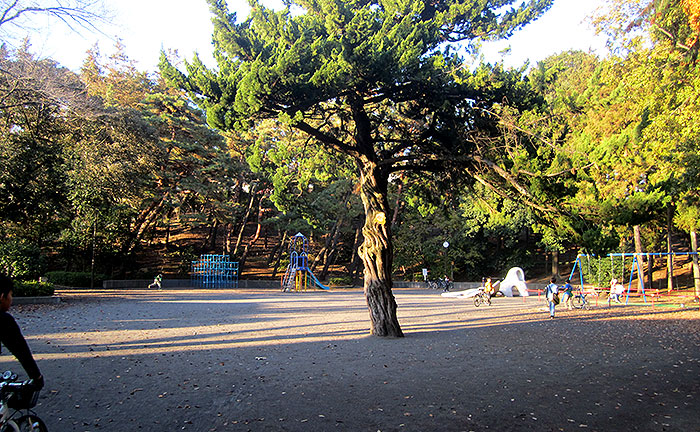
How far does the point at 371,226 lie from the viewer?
35.8 ft

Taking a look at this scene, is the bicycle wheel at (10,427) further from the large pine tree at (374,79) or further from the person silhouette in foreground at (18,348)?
the large pine tree at (374,79)

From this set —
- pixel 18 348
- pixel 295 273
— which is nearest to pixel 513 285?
pixel 295 273

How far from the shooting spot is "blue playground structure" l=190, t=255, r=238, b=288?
1216 inches

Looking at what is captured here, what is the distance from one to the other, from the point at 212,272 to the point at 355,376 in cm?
2615

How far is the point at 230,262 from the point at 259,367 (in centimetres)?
2506

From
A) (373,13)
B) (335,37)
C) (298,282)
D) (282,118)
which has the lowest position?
(298,282)

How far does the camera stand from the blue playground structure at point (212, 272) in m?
30.9

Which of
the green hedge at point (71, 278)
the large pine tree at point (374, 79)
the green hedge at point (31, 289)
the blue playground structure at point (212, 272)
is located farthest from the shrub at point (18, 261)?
the large pine tree at point (374, 79)

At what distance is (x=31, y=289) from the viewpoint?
1700 cm

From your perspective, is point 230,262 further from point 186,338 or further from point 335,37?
point 335,37

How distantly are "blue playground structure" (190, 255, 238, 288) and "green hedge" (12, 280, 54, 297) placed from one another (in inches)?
518

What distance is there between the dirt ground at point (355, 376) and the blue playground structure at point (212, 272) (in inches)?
692

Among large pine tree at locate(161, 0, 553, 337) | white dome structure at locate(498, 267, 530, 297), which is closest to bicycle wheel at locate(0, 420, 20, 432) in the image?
large pine tree at locate(161, 0, 553, 337)

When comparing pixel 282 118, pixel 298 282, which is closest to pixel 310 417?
pixel 282 118
